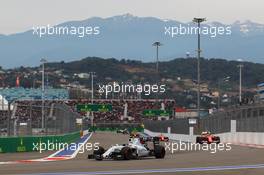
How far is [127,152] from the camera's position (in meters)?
21.3

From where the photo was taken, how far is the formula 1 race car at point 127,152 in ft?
69.6

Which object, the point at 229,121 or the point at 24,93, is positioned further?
the point at 24,93

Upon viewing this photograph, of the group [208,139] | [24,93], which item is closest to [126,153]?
[208,139]

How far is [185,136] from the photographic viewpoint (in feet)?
188

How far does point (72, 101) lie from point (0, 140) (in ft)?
347

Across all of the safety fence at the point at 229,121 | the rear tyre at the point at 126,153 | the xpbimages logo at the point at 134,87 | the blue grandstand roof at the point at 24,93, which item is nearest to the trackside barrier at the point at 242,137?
the safety fence at the point at 229,121

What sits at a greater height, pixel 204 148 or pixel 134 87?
pixel 134 87

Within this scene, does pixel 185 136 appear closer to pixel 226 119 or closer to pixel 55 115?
pixel 226 119

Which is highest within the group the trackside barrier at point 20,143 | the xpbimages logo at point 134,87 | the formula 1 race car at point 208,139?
the xpbimages logo at point 134,87

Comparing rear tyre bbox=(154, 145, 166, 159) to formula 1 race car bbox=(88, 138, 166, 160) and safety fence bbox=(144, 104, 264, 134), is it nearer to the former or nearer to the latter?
formula 1 race car bbox=(88, 138, 166, 160)

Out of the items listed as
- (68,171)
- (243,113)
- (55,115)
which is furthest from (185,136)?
(68,171)

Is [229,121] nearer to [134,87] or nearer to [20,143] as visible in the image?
[20,143]

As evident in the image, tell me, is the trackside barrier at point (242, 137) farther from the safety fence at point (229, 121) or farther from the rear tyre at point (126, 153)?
the rear tyre at point (126, 153)

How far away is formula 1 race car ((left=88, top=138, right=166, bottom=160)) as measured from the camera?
21.2 metres
